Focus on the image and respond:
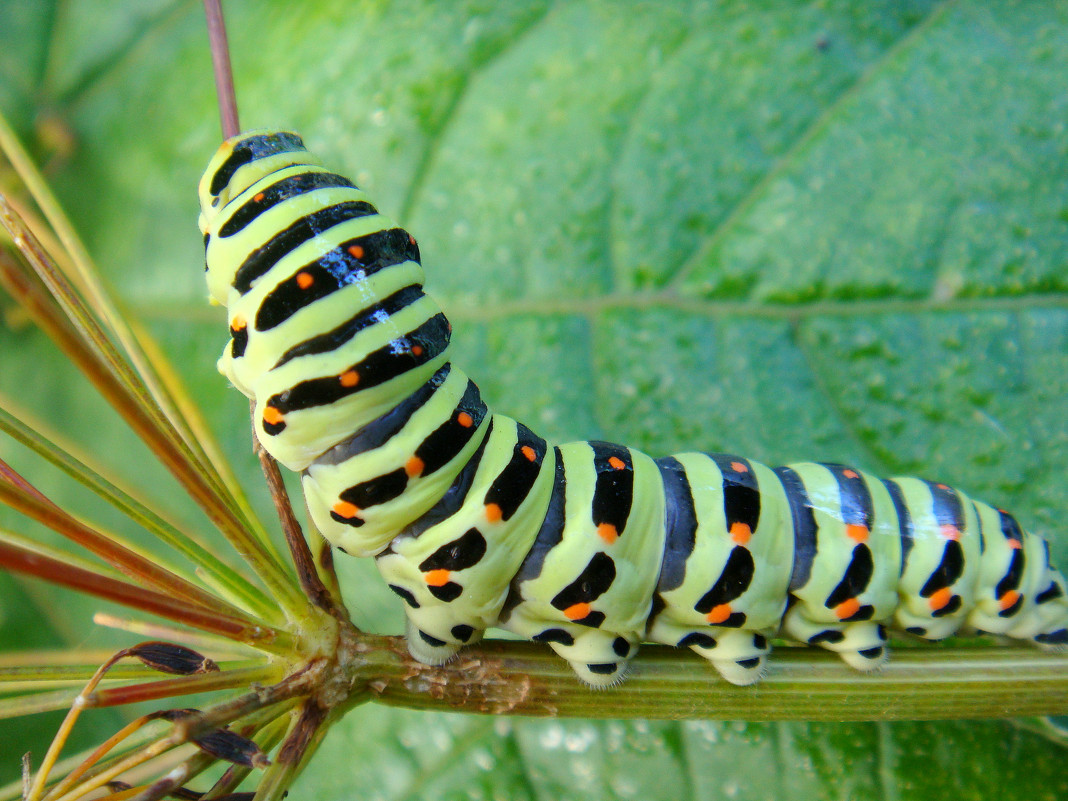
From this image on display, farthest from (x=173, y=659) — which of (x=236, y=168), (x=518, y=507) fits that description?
(x=236, y=168)

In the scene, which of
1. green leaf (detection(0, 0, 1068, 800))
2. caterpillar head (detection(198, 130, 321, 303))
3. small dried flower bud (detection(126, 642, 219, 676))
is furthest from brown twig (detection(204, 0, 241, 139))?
green leaf (detection(0, 0, 1068, 800))

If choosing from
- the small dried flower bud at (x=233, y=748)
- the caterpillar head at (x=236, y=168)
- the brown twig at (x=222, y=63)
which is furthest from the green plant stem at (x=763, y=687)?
the brown twig at (x=222, y=63)

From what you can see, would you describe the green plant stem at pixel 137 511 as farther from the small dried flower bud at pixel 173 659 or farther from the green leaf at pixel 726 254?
the green leaf at pixel 726 254

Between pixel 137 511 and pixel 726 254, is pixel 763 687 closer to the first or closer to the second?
pixel 137 511

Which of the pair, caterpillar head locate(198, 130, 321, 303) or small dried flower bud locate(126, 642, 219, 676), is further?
caterpillar head locate(198, 130, 321, 303)

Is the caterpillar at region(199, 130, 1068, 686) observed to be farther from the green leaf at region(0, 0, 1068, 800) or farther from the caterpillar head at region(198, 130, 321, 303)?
the green leaf at region(0, 0, 1068, 800)

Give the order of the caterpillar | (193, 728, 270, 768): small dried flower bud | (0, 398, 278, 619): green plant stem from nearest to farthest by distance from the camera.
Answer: (193, 728, 270, 768): small dried flower bud → (0, 398, 278, 619): green plant stem → the caterpillar

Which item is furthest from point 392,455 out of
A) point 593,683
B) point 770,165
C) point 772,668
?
point 770,165
